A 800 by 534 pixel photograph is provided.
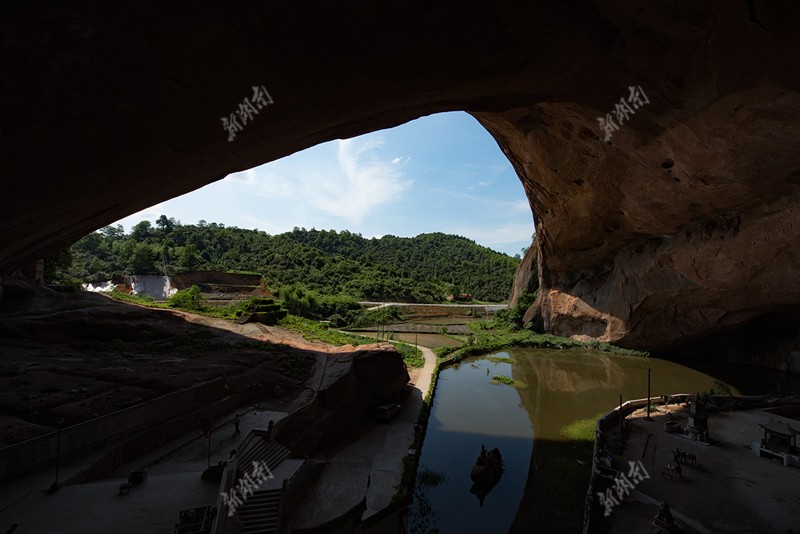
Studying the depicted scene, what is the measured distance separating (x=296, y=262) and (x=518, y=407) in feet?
188

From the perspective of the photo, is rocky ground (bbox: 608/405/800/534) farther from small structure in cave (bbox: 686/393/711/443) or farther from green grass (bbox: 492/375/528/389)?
green grass (bbox: 492/375/528/389)

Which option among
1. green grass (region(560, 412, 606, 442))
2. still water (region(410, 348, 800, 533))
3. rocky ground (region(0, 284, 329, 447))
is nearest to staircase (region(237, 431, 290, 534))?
rocky ground (region(0, 284, 329, 447))

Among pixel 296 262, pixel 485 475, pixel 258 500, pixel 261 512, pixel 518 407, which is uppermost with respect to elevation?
pixel 296 262

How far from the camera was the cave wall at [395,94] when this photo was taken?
4.77 metres

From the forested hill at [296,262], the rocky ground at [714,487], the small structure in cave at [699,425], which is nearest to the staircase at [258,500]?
the rocky ground at [714,487]

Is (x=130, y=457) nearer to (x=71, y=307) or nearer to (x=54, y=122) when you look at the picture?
(x=54, y=122)

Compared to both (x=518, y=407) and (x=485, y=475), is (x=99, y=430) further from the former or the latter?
(x=518, y=407)

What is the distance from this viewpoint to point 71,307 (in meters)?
15.9

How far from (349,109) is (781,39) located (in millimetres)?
10378

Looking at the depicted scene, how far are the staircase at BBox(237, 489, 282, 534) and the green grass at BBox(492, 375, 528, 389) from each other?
55.6 feet

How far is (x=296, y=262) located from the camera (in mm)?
68875

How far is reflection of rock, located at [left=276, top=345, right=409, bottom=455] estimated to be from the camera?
41.4 ft

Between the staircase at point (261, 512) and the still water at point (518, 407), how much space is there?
4639 millimetres

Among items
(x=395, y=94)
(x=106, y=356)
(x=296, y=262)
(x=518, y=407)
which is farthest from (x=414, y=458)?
(x=296, y=262)
